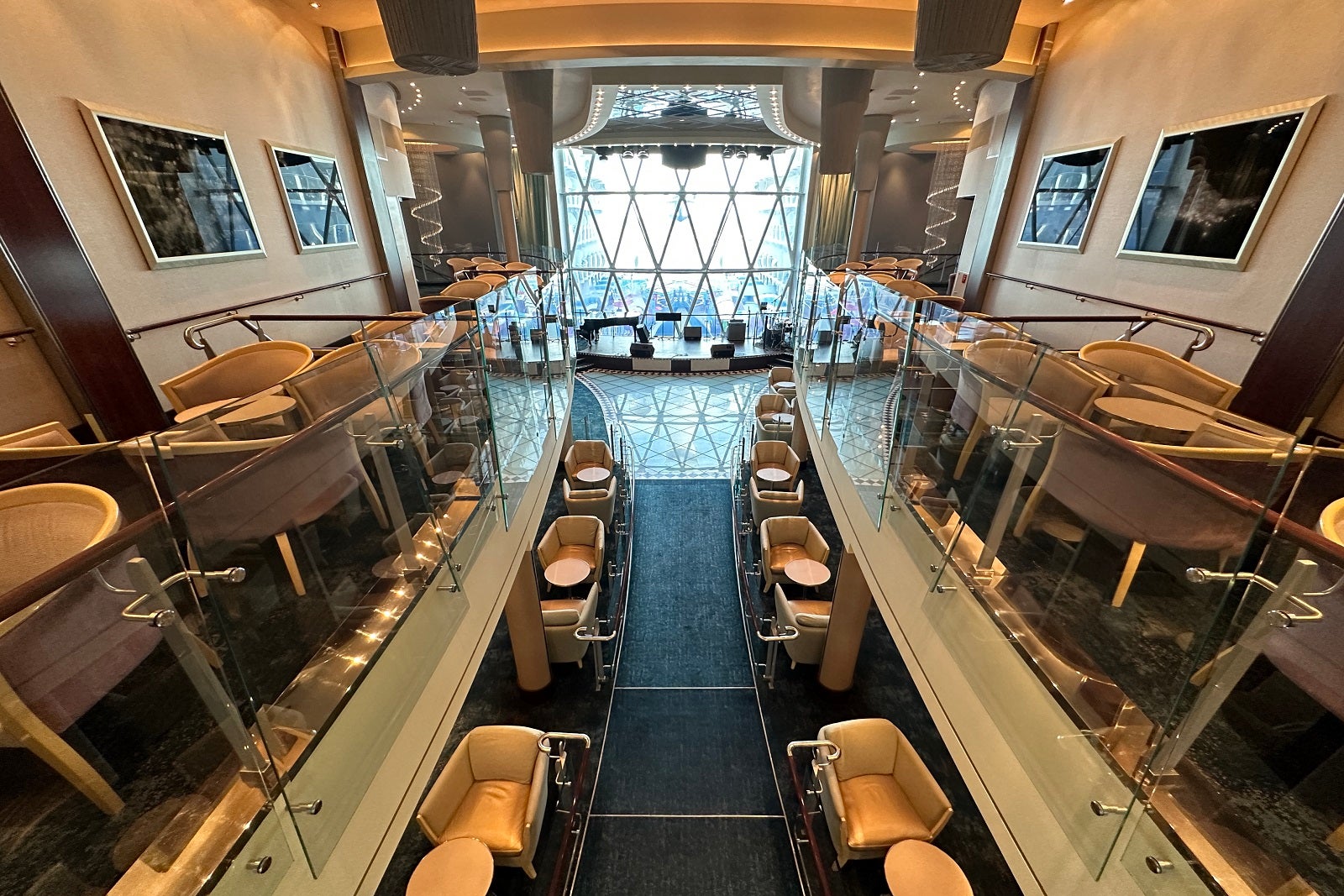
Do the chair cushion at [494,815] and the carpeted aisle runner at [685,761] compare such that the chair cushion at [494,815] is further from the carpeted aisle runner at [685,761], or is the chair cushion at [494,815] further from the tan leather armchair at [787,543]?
the tan leather armchair at [787,543]

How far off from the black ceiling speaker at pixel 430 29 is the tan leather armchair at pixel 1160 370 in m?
4.65

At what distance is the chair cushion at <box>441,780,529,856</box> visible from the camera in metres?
3.91

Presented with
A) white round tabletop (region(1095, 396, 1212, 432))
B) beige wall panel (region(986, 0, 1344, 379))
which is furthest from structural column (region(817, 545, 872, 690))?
beige wall panel (region(986, 0, 1344, 379))

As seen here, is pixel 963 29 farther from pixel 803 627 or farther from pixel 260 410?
pixel 803 627

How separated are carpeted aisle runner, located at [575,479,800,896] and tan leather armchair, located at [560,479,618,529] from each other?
915 mm

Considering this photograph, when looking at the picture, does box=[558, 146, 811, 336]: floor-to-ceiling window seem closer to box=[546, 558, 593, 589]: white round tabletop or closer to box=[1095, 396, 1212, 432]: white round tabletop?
box=[546, 558, 593, 589]: white round tabletop

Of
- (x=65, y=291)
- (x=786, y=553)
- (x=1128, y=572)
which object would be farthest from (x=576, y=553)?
(x=1128, y=572)

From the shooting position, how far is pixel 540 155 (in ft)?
28.8

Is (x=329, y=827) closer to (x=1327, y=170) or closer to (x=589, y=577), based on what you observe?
(x=589, y=577)

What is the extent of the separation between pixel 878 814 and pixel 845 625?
1.65 metres

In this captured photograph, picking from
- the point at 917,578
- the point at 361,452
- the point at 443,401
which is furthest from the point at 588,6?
the point at 917,578

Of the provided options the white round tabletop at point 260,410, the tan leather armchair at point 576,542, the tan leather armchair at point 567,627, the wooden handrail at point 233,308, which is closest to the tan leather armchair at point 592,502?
the tan leather armchair at point 576,542

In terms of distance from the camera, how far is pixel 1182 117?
16.3ft

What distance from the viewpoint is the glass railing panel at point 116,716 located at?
4.31 ft
